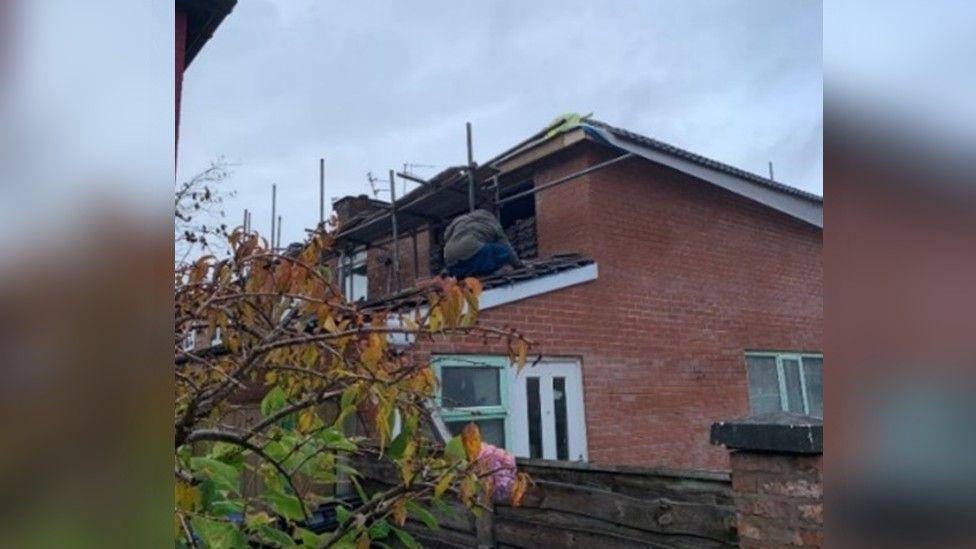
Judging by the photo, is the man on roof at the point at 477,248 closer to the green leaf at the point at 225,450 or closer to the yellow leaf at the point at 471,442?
the yellow leaf at the point at 471,442

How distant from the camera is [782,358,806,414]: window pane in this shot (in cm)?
962

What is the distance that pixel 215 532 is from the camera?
4.90 ft

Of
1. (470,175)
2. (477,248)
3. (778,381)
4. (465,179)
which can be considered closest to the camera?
(477,248)

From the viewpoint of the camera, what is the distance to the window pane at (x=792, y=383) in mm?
9625

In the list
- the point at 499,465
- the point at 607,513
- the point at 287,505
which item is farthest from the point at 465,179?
the point at 287,505

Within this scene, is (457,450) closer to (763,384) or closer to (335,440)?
(335,440)

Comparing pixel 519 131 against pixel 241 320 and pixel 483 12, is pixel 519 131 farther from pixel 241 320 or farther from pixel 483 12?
pixel 241 320

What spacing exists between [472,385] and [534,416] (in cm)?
79

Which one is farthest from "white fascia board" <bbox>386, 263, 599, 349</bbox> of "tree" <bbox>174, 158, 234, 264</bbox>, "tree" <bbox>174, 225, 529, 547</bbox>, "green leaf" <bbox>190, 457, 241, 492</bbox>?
"green leaf" <bbox>190, 457, 241, 492</bbox>
